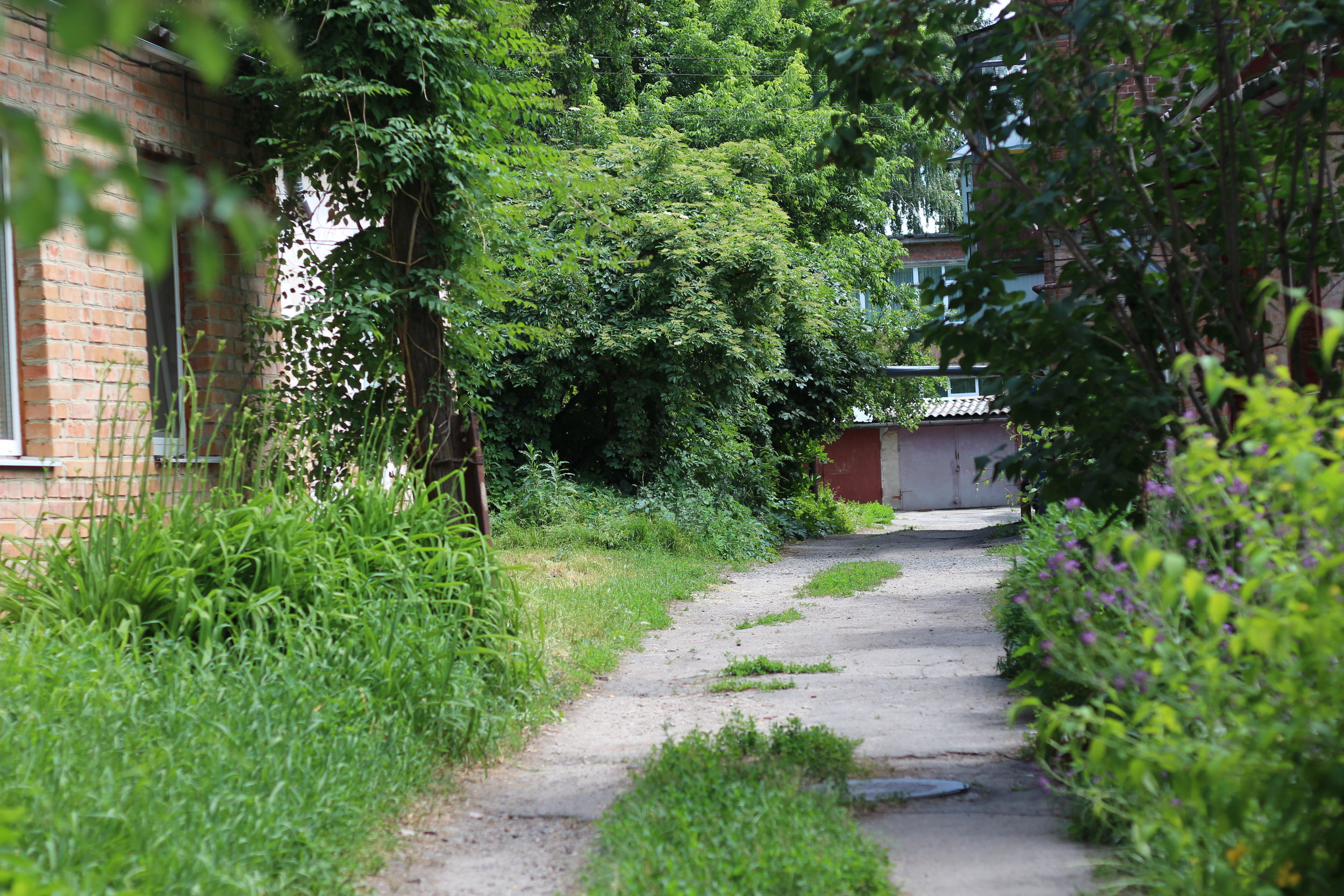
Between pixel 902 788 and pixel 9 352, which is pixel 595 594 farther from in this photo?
pixel 902 788

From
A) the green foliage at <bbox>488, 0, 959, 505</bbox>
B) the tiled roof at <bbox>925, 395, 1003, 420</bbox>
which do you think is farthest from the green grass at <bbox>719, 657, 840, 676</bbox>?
the tiled roof at <bbox>925, 395, 1003, 420</bbox>

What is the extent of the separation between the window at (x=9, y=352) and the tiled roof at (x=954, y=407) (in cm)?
2921

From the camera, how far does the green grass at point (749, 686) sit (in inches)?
231

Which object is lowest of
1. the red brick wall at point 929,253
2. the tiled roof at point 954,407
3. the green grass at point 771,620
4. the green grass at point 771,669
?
the green grass at point 771,620

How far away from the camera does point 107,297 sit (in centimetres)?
595

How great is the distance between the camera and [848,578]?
449 inches

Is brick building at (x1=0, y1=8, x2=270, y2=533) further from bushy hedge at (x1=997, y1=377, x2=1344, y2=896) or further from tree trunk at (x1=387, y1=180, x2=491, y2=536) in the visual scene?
bushy hedge at (x1=997, y1=377, x2=1344, y2=896)

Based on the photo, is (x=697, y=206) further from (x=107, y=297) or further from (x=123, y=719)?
(x=123, y=719)

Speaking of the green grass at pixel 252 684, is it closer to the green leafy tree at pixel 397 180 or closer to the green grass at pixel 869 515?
the green leafy tree at pixel 397 180

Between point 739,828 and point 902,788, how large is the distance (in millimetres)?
1028

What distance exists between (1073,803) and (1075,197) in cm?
241

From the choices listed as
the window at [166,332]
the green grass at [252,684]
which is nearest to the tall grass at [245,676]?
the green grass at [252,684]

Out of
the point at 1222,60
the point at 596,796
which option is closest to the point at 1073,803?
the point at 596,796

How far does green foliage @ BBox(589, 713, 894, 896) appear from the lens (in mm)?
2852
